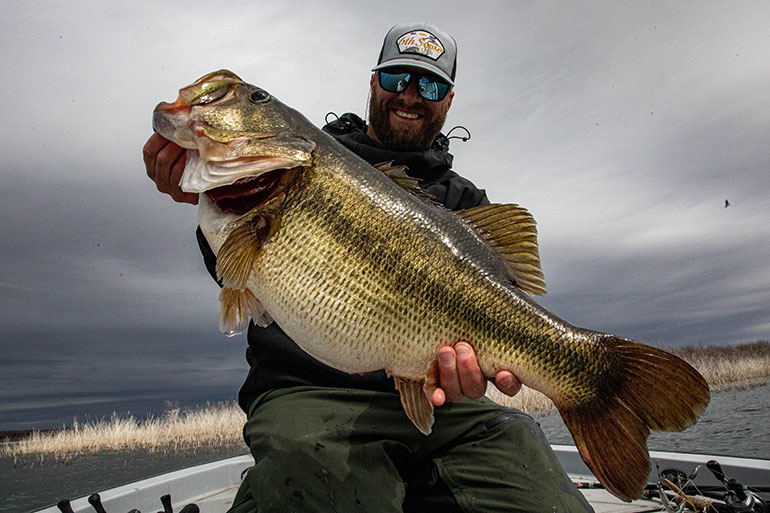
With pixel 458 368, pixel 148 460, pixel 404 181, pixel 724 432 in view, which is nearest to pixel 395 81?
pixel 404 181

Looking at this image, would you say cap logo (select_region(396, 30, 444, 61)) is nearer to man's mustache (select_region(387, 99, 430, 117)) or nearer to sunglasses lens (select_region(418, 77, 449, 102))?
sunglasses lens (select_region(418, 77, 449, 102))

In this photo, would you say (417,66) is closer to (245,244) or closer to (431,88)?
(431,88)

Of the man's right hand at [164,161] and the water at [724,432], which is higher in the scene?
the man's right hand at [164,161]

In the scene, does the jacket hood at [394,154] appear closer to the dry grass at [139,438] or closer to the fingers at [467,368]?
the fingers at [467,368]

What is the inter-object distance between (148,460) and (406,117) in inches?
314

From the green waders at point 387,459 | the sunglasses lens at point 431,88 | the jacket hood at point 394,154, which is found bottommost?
the green waders at point 387,459

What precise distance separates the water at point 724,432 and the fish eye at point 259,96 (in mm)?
6234

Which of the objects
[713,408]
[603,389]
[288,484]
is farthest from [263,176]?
[713,408]

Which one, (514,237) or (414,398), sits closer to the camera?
(414,398)

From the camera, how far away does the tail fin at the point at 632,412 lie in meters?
2.15

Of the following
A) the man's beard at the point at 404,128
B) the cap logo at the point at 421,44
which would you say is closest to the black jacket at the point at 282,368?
the man's beard at the point at 404,128

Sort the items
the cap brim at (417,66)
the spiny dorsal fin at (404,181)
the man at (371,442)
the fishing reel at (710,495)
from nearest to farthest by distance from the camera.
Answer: the man at (371,442)
the spiny dorsal fin at (404,181)
the fishing reel at (710,495)
the cap brim at (417,66)

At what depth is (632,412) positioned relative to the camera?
225cm

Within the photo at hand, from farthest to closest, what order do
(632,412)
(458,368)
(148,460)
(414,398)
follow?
1. (148,460)
2. (414,398)
3. (458,368)
4. (632,412)
